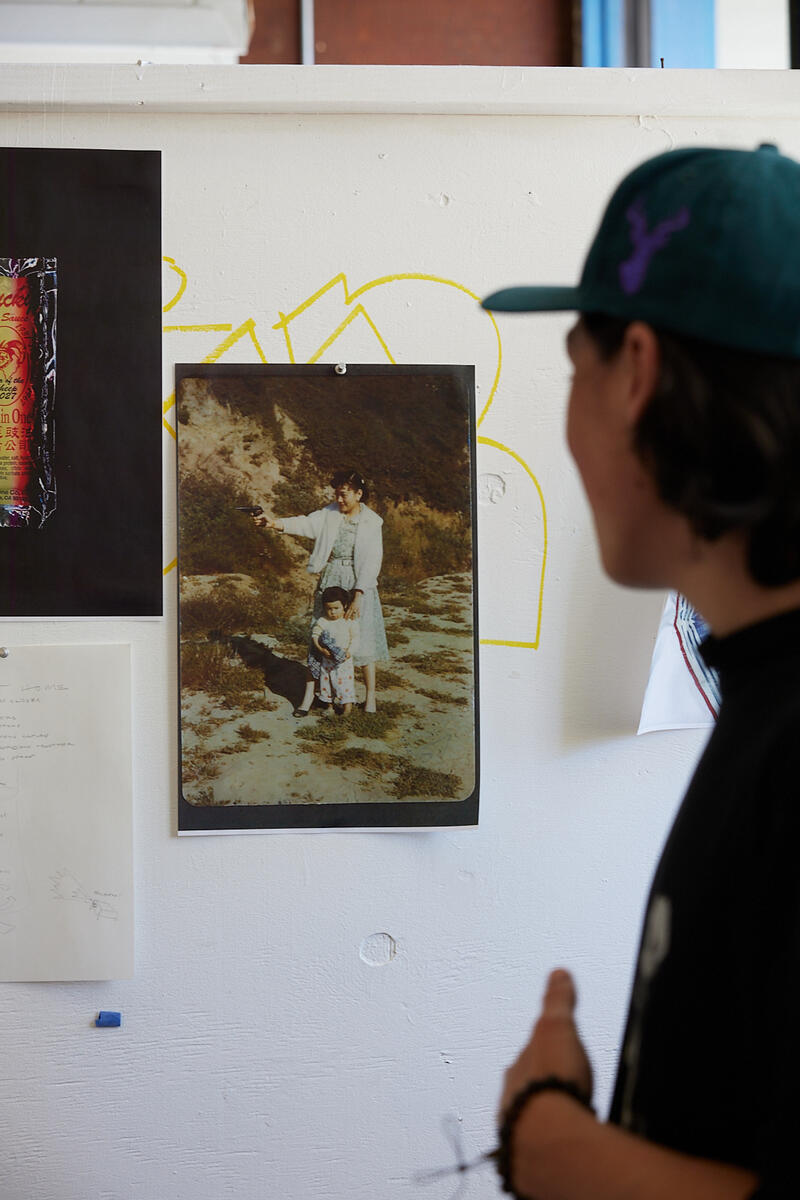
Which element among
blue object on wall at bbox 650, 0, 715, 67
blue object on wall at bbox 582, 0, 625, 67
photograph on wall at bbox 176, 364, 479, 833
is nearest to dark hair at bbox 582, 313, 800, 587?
photograph on wall at bbox 176, 364, 479, 833

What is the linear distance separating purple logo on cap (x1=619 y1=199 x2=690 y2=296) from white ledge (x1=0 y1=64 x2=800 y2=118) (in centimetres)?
73

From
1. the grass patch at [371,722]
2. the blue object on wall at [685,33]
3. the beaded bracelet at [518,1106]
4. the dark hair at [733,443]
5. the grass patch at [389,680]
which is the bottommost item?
the beaded bracelet at [518,1106]

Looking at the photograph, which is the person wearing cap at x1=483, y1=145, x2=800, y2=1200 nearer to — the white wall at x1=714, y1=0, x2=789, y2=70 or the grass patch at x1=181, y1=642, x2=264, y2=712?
the grass patch at x1=181, y1=642, x2=264, y2=712

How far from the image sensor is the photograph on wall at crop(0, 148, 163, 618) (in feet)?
3.73

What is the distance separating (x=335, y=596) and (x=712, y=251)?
2.44 ft

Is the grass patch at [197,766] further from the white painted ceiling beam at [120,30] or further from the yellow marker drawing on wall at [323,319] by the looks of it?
the white painted ceiling beam at [120,30]

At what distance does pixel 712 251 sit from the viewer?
472mm

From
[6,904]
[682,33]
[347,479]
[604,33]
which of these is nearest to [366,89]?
[347,479]

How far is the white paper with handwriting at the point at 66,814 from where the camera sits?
44.2 inches

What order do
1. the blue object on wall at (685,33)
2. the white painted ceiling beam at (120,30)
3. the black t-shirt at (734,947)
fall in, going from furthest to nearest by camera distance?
the blue object on wall at (685,33), the white painted ceiling beam at (120,30), the black t-shirt at (734,947)

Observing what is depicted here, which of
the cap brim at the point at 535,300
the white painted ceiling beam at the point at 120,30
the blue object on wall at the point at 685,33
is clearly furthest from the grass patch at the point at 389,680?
the blue object on wall at the point at 685,33

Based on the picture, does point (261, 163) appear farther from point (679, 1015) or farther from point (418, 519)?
point (679, 1015)

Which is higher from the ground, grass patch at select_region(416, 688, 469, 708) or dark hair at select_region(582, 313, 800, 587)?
dark hair at select_region(582, 313, 800, 587)

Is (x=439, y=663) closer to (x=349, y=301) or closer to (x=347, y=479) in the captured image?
(x=347, y=479)
